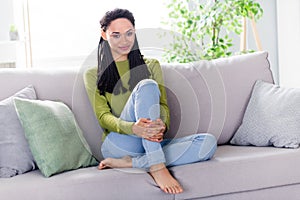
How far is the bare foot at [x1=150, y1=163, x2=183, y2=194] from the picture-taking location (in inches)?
94.0

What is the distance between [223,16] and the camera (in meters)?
4.14

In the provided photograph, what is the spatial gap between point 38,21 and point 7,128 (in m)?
2.21

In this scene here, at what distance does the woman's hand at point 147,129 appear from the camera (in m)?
2.46

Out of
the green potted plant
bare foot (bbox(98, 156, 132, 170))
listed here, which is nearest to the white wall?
the green potted plant

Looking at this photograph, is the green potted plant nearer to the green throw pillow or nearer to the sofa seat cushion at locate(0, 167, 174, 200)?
the green throw pillow

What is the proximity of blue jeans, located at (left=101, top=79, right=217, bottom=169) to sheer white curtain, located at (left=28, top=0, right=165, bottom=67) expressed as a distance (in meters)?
2.09

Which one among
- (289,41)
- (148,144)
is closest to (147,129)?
(148,144)

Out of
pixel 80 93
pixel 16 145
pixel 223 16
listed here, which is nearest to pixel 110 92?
pixel 80 93

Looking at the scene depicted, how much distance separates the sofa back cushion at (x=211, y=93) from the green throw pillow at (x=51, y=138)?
53 cm

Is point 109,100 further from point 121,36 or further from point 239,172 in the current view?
point 239,172

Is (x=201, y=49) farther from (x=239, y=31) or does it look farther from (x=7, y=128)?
(x=7, y=128)

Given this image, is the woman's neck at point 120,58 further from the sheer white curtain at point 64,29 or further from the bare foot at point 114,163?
the sheer white curtain at point 64,29

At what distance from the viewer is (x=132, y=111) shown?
254 centimetres

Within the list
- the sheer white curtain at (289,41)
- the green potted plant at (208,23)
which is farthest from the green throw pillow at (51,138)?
the sheer white curtain at (289,41)
